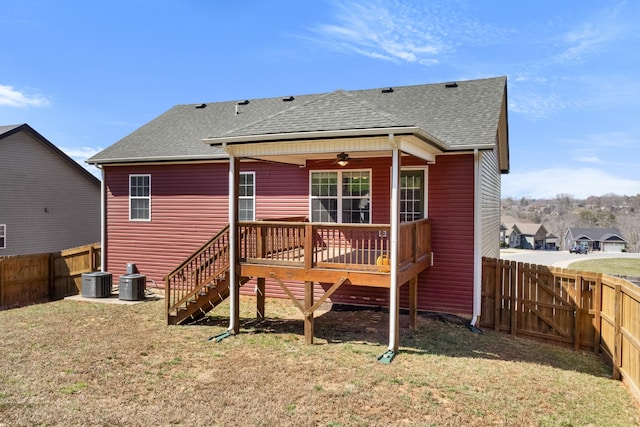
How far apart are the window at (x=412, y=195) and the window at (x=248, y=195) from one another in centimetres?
453

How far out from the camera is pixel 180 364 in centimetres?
729

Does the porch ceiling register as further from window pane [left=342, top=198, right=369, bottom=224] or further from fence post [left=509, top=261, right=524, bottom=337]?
fence post [left=509, top=261, right=524, bottom=337]

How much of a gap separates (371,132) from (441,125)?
4.31 metres

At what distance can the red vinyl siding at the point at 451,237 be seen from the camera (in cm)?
1029

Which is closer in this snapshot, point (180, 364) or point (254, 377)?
point (254, 377)

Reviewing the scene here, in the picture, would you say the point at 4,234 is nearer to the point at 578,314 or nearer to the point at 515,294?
the point at 515,294

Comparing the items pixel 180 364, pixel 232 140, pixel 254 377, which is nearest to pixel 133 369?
pixel 180 364

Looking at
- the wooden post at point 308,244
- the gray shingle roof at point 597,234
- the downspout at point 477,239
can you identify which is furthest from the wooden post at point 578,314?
the gray shingle roof at point 597,234

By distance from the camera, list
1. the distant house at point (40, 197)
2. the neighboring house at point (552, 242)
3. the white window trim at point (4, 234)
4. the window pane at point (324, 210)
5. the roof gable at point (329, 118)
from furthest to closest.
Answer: the neighboring house at point (552, 242)
the distant house at point (40, 197)
the white window trim at point (4, 234)
the window pane at point (324, 210)
the roof gable at point (329, 118)

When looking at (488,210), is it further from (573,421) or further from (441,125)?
(573,421)

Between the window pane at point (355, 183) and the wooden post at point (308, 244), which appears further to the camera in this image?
the window pane at point (355, 183)

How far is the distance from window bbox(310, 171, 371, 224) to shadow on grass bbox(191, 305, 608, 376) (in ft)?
8.42

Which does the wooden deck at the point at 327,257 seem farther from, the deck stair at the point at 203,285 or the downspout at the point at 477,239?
the downspout at the point at 477,239

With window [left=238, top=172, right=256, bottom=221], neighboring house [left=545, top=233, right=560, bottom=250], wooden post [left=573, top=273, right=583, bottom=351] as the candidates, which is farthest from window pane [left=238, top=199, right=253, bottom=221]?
neighboring house [left=545, top=233, right=560, bottom=250]
